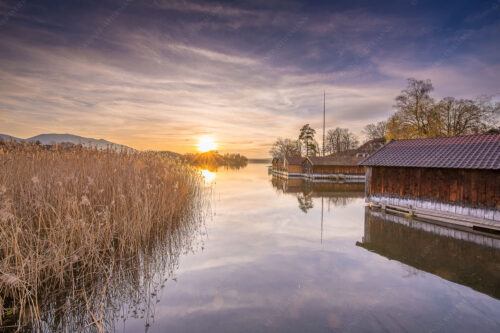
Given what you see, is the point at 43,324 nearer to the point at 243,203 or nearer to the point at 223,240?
the point at 223,240

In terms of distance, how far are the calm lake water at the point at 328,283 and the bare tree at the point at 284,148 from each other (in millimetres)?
68877

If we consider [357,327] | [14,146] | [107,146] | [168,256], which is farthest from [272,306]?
[14,146]

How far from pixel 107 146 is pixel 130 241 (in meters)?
6.28

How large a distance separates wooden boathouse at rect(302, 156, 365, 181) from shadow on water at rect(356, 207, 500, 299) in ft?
93.0

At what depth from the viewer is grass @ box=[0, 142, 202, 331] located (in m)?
4.59

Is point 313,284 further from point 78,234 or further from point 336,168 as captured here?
point 336,168

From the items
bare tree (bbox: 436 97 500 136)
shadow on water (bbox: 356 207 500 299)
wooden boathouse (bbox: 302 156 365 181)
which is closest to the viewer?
shadow on water (bbox: 356 207 500 299)

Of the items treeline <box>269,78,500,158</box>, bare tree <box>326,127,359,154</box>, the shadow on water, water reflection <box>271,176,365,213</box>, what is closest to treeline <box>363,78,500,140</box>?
treeline <box>269,78,500,158</box>

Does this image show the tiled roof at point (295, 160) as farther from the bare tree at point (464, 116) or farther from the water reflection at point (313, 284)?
the water reflection at point (313, 284)

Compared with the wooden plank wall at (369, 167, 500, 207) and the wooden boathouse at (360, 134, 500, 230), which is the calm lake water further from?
the wooden plank wall at (369, 167, 500, 207)

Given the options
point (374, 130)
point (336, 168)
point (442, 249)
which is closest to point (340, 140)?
point (374, 130)

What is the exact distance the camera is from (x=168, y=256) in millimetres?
7543

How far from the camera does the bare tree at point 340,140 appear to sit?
3041 inches

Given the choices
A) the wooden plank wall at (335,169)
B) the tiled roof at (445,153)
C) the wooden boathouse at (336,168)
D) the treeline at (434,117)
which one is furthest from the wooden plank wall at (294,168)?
the tiled roof at (445,153)
